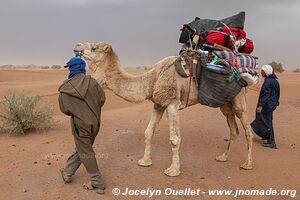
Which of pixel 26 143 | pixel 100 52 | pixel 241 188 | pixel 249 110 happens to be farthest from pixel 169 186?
pixel 249 110

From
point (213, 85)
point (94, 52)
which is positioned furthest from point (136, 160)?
point (94, 52)

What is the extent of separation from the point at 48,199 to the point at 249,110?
9894mm

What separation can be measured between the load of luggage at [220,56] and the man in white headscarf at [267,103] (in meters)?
1.74

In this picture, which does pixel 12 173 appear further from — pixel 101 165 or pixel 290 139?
pixel 290 139

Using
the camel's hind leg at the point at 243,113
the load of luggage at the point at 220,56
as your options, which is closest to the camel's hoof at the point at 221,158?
the camel's hind leg at the point at 243,113

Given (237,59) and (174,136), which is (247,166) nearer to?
(174,136)

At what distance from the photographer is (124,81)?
6074 mm

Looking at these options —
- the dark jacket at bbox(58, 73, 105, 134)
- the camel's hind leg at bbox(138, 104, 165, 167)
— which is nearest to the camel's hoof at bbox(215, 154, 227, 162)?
the camel's hind leg at bbox(138, 104, 165, 167)

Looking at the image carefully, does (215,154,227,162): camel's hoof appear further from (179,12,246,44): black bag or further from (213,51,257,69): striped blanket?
(179,12,246,44): black bag

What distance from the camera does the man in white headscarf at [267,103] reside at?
8.38 metres

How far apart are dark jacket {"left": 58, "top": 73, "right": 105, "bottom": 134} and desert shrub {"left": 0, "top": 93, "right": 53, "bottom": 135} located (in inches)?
158

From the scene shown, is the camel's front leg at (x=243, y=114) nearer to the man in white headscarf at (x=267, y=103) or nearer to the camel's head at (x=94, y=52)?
the man in white headscarf at (x=267, y=103)

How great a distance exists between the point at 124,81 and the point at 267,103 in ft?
13.3

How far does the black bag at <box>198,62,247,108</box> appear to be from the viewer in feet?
20.5
